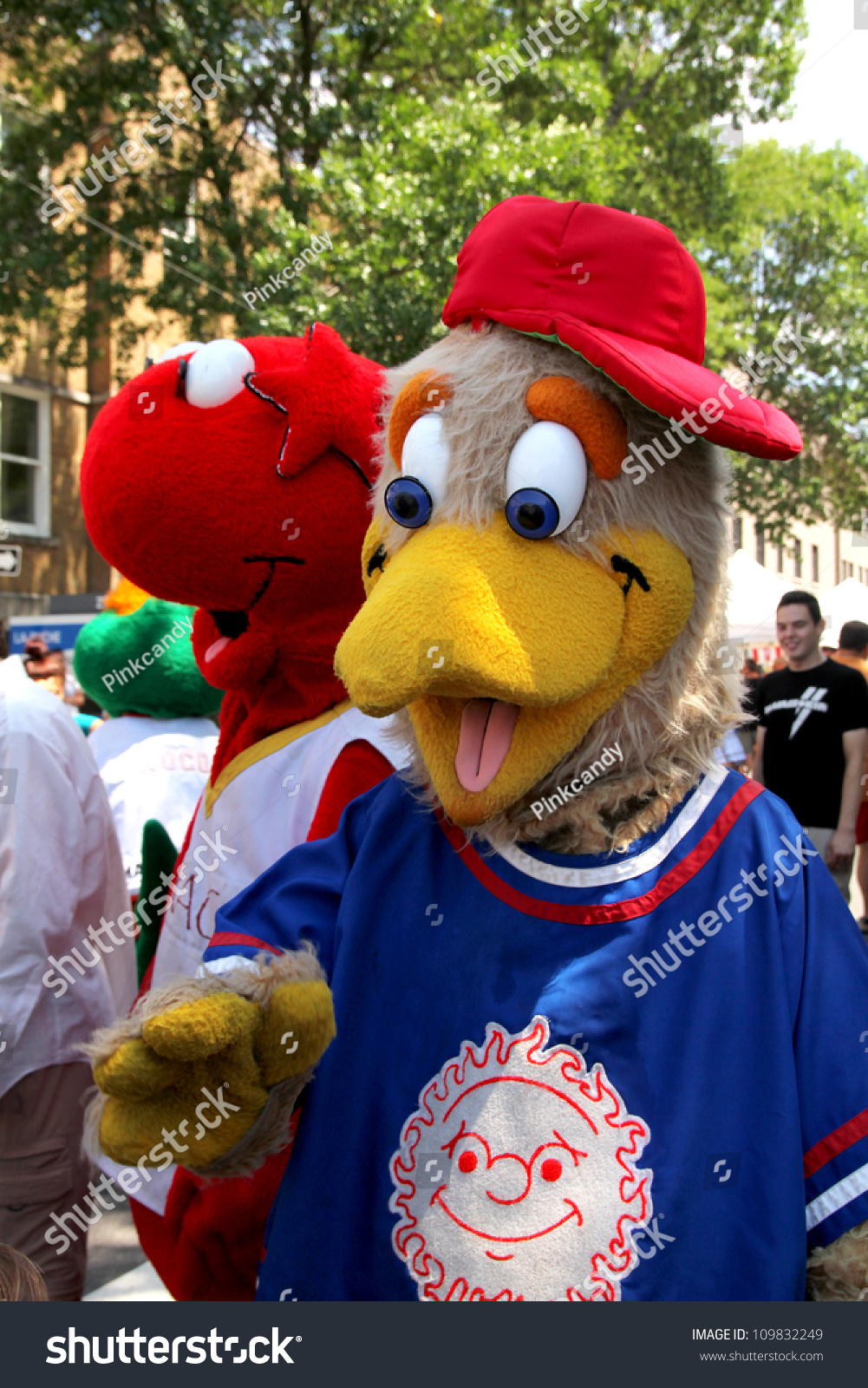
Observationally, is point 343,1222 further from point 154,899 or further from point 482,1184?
point 154,899

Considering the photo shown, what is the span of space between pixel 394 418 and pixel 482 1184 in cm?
107

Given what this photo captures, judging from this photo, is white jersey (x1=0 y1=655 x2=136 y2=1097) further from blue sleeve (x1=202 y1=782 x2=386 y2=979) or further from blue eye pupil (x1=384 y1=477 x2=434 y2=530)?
blue eye pupil (x1=384 y1=477 x2=434 y2=530)

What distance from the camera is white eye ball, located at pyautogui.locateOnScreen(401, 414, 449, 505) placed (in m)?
1.51

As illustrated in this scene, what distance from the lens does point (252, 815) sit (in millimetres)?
2145

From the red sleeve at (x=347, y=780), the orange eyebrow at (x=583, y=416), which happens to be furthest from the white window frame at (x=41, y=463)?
the orange eyebrow at (x=583, y=416)

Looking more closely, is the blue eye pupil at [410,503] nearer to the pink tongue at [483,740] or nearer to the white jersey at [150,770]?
the pink tongue at [483,740]

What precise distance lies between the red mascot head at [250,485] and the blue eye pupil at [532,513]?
655 mm

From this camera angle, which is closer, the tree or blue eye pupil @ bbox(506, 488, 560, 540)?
blue eye pupil @ bbox(506, 488, 560, 540)

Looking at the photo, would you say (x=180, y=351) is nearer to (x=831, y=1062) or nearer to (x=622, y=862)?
(x=622, y=862)

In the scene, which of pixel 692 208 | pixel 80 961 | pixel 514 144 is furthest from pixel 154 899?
pixel 692 208

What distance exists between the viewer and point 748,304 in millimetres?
15969

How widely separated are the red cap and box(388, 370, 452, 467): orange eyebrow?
0.13m

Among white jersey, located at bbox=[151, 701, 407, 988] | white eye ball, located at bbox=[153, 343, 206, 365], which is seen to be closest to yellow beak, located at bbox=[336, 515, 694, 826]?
white jersey, located at bbox=[151, 701, 407, 988]

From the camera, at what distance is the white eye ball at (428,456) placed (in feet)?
4.96
